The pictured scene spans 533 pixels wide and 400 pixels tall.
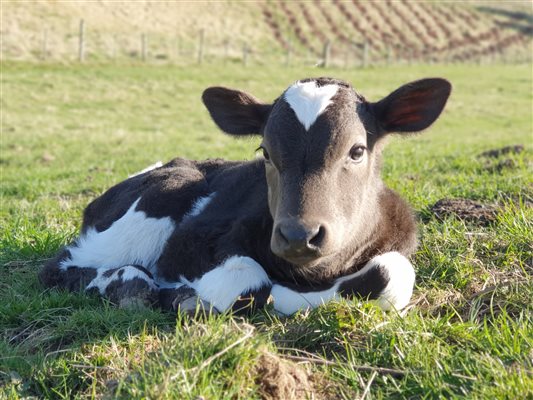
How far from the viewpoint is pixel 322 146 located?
5.03 meters

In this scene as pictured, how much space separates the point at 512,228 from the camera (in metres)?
6.15

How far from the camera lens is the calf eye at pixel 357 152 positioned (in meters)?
5.21

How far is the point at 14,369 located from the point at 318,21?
6225 centimetres

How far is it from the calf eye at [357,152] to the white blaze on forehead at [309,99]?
35 centimetres

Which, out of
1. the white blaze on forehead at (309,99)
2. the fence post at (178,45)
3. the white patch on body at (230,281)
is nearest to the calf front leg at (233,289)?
the white patch on body at (230,281)

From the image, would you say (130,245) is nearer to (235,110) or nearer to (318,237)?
(235,110)

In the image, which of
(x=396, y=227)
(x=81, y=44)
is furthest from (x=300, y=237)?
(x=81, y=44)

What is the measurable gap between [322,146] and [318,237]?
822 mm

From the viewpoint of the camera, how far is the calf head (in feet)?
14.9

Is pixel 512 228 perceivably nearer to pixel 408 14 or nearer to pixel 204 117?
pixel 204 117

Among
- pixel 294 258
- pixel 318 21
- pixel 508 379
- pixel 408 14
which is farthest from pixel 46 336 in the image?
pixel 408 14

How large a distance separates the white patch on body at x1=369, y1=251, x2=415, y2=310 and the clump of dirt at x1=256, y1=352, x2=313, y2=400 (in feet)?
3.79

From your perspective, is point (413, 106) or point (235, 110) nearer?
point (413, 106)

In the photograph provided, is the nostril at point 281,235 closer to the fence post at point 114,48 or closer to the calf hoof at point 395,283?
the calf hoof at point 395,283
